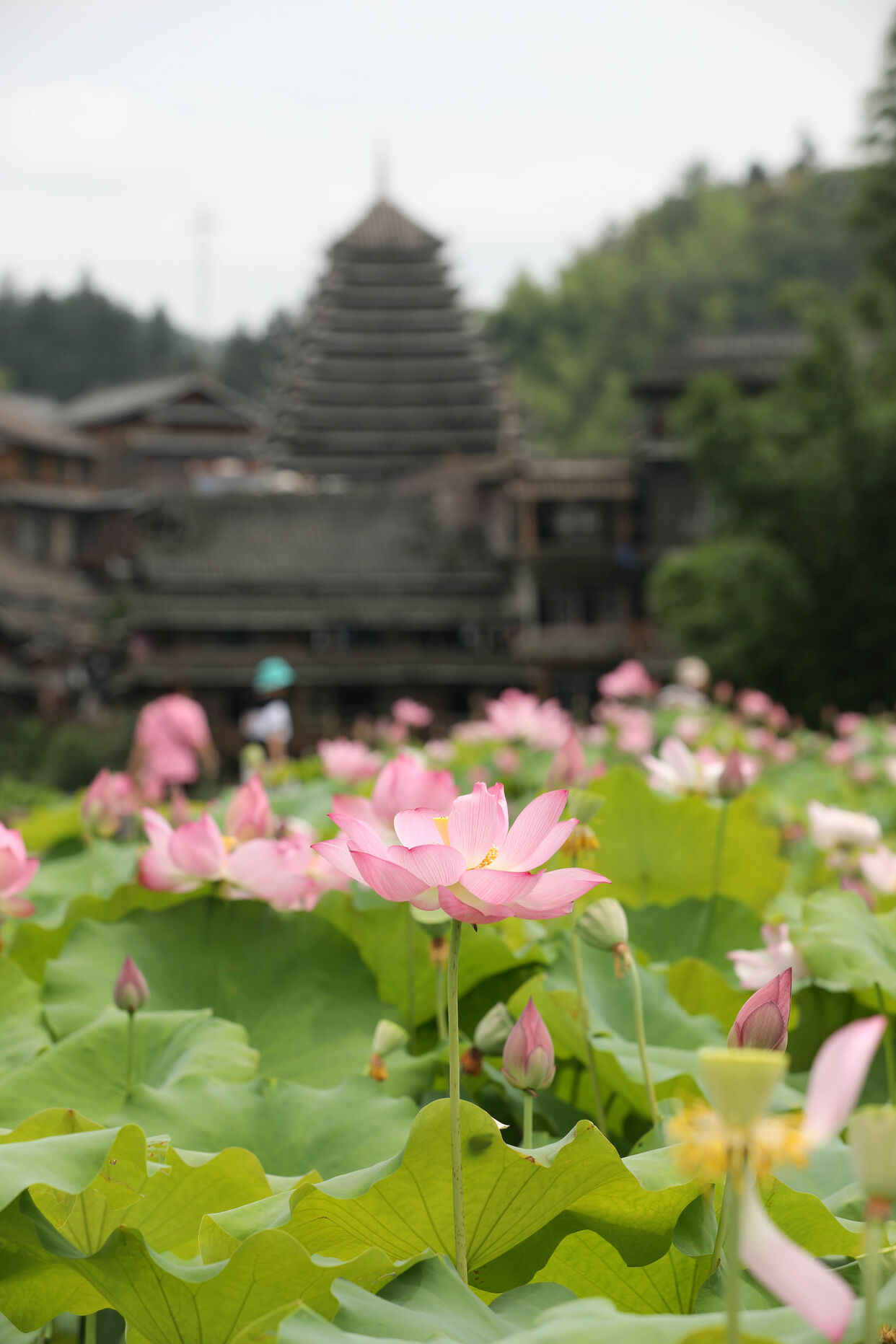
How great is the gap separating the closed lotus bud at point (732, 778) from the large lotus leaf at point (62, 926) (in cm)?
80

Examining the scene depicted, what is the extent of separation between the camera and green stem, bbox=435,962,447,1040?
1.41m

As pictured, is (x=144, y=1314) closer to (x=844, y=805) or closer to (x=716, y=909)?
(x=716, y=909)

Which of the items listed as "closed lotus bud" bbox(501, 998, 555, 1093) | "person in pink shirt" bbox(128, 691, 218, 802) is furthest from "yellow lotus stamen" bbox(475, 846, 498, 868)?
"person in pink shirt" bbox(128, 691, 218, 802)

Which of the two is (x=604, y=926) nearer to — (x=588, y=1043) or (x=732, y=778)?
(x=588, y=1043)

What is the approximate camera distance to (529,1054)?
40.1 inches

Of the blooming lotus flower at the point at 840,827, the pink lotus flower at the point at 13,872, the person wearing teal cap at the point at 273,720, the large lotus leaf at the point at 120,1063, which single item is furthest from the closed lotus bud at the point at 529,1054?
the person wearing teal cap at the point at 273,720

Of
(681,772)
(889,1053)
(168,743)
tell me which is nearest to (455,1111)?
(889,1053)

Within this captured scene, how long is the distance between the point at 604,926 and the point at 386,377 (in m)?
27.0

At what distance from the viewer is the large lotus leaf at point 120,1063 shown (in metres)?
1.31

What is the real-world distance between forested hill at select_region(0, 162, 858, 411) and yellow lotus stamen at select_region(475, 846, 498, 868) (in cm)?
4682

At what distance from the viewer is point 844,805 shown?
409 cm

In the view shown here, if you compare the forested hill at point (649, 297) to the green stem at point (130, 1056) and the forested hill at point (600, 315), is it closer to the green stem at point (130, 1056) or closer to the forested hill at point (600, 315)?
the forested hill at point (600, 315)

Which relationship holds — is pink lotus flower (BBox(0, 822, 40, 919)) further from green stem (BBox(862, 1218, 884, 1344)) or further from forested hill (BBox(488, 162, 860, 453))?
forested hill (BBox(488, 162, 860, 453))

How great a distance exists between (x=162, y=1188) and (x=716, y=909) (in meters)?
1.13
